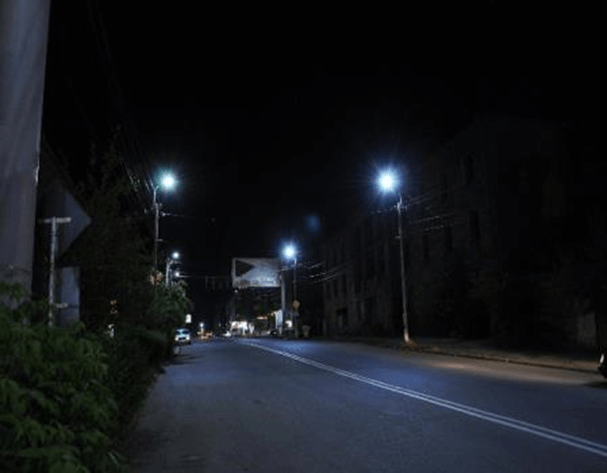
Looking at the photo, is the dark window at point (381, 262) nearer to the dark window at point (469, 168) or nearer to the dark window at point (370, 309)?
the dark window at point (370, 309)

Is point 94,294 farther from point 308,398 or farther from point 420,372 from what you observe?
point 420,372

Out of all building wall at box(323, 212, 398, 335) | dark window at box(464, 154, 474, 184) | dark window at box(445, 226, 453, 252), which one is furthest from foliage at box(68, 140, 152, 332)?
building wall at box(323, 212, 398, 335)

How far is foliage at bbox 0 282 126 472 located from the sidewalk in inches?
819

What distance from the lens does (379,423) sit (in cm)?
1230

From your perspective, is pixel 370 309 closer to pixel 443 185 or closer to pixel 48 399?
pixel 443 185

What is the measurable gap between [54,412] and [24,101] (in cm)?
204

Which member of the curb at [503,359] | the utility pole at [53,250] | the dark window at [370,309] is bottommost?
the curb at [503,359]

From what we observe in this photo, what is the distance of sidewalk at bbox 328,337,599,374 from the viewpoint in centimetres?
2483

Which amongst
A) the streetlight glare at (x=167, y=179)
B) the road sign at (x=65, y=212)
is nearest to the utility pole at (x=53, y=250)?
the road sign at (x=65, y=212)

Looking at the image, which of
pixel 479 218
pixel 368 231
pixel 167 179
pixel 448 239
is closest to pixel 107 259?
pixel 167 179

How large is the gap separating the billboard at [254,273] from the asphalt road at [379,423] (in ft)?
170

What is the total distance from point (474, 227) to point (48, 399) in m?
41.6

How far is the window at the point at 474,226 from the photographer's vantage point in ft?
142

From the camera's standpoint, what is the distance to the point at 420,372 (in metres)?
22.8
